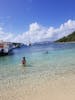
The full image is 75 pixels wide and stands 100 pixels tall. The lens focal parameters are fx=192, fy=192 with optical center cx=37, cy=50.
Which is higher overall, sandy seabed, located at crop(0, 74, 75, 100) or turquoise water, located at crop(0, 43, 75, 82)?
turquoise water, located at crop(0, 43, 75, 82)

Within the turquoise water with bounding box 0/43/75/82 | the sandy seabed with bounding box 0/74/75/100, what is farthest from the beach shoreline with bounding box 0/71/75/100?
the turquoise water with bounding box 0/43/75/82

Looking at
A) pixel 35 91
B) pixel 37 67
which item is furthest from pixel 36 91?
pixel 37 67

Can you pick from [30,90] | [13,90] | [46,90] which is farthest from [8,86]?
[46,90]

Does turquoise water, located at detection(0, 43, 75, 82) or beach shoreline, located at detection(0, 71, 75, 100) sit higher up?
turquoise water, located at detection(0, 43, 75, 82)

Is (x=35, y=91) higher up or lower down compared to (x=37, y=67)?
lower down

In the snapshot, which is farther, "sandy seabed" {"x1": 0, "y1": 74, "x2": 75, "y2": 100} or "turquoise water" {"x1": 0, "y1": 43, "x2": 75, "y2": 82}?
"turquoise water" {"x1": 0, "y1": 43, "x2": 75, "y2": 82}

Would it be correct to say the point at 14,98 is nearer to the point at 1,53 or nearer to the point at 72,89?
the point at 72,89

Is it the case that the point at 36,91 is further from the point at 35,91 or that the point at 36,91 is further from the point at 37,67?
the point at 37,67

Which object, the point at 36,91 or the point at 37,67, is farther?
the point at 37,67

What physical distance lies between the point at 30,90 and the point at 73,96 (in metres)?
3.04

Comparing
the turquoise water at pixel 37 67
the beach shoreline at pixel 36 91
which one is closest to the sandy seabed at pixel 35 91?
the beach shoreline at pixel 36 91

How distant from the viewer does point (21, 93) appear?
1082 centimetres

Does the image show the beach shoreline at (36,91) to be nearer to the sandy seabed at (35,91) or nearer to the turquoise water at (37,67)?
the sandy seabed at (35,91)

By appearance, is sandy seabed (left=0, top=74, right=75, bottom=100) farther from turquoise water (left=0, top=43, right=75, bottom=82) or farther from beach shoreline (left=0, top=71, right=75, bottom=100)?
turquoise water (left=0, top=43, right=75, bottom=82)
